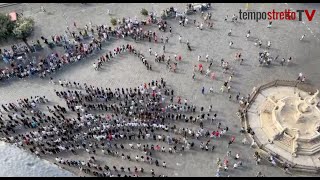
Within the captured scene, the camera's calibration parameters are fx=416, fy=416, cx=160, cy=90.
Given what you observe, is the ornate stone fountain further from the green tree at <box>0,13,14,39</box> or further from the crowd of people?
the green tree at <box>0,13,14,39</box>

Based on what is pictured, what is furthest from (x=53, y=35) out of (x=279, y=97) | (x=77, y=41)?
(x=279, y=97)

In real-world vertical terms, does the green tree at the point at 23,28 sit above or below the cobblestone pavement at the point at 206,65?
above

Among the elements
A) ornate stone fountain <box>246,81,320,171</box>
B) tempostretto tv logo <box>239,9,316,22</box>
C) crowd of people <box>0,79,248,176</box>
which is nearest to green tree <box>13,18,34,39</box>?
crowd of people <box>0,79,248,176</box>

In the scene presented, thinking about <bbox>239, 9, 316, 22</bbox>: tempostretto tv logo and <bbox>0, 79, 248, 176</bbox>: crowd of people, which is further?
<bbox>239, 9, 316, 22</bbox>: tempostretto tv logo

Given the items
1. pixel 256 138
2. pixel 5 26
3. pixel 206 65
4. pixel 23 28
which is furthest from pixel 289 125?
pixel 5 26

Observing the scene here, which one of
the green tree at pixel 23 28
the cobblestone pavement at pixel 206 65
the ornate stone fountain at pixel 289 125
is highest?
the green tree at pixel 23 28

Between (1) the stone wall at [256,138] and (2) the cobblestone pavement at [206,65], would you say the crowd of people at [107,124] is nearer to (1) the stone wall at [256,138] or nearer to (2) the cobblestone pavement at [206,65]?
(2) the cobblestone pavement at [206,65]

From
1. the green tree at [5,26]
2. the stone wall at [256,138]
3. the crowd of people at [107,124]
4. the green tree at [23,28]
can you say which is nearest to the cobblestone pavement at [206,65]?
the stone wall at [256,138]
